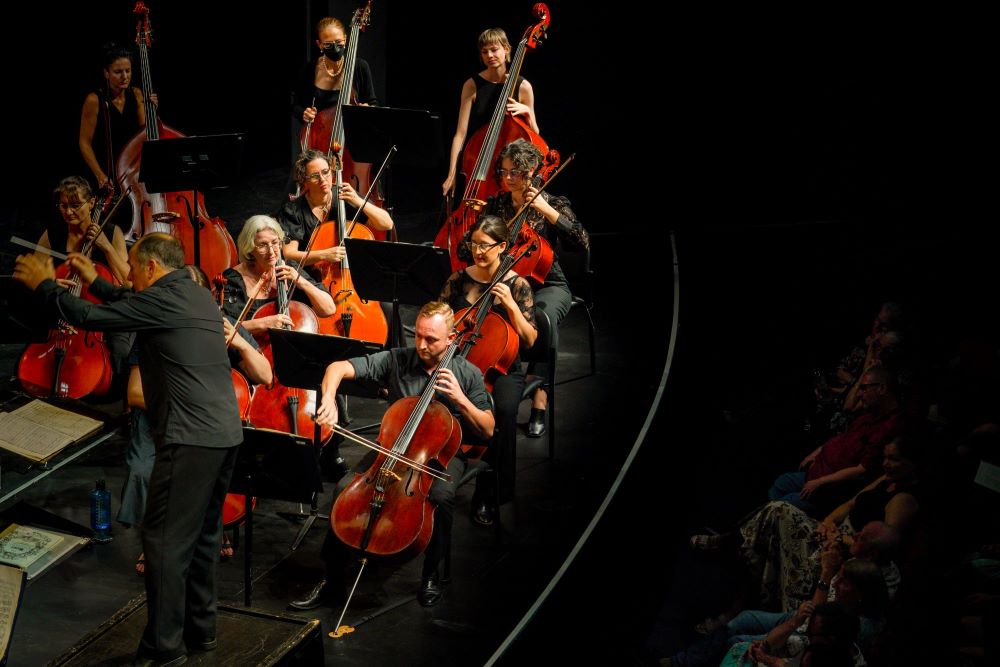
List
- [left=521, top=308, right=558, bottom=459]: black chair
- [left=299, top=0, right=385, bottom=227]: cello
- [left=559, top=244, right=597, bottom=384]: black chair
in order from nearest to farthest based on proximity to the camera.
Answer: [left=521, top=308, right=558, bottom=459]: black chair < [left=559, top=244, right=597, bottom=384]: black chair < [left=299, top=0, right=385, bottom=227]: cello

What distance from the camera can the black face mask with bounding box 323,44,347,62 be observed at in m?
5.07

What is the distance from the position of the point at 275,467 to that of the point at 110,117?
2.86 metres

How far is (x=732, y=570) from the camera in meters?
3.53

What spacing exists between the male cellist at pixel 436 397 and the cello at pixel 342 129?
1.35 meters

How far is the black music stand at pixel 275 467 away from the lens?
309cm

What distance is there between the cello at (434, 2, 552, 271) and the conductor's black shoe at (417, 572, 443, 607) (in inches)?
59.8

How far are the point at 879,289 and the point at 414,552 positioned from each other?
2045 millimetres

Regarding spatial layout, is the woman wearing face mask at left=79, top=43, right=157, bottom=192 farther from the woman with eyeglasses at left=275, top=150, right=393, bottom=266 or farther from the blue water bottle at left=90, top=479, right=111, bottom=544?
the blue water bottle at left=90, top=479, right=111, bottom=544

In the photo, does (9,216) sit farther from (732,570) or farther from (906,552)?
(906,552)

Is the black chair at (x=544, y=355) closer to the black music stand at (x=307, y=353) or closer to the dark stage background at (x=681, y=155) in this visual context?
the dark stage background at (x=681, y=155)

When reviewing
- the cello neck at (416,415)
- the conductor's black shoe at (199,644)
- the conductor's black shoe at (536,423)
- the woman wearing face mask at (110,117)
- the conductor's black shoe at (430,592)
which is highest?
the woman wearing face mask at (110,117)

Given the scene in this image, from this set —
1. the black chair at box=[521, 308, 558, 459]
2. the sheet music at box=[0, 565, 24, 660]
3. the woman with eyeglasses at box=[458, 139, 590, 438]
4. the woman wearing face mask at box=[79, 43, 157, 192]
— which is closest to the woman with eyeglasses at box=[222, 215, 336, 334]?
the woman with eyeglasses at box=[458, 139, 590, 438]

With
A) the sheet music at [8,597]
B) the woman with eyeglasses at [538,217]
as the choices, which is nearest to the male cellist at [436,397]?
the woman with eyeglasses at [538,217]

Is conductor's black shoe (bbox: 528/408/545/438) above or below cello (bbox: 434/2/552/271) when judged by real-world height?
below
